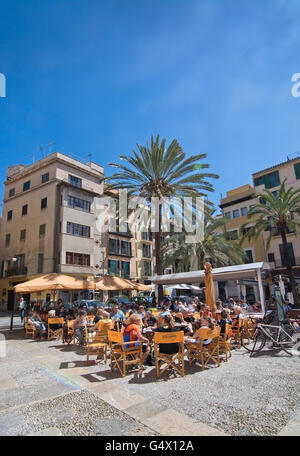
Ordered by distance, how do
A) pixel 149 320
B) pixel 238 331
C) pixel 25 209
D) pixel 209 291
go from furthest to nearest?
pixel 25 209 → pixel 209 291 → pixel 149 320 → pixel 238 331

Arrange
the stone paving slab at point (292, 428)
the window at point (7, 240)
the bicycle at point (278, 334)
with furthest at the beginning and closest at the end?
1. the window at point (7, 240)
2. the bicycle at point (278, 334)
3. the stone paving slab at point (292, 428)

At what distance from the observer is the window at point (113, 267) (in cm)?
3508

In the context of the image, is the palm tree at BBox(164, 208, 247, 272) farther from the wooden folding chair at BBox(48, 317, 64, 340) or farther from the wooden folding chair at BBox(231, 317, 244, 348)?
the wooden folding chair at BBox(231, 317, 244, 348)

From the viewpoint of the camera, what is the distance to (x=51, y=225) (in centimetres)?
3041

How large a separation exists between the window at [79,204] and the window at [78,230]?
85.1 inches

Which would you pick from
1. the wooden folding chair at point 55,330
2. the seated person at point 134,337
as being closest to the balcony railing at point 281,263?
the wooden folding chair at point 55,330

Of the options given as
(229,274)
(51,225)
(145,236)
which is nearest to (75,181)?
(51,225)

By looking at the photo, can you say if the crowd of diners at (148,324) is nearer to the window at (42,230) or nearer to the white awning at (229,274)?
the white awning at (229,274)

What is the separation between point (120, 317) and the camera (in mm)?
9312

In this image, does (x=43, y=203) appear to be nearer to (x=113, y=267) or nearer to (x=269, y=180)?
(x=113, y=267)

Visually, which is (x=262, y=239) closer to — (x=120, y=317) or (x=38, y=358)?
(x=120, y=317)

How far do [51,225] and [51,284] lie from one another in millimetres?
20478

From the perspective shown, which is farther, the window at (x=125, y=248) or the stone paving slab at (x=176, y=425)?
the window at (x=125, y=248)

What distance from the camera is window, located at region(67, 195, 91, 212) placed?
31.7 metres
